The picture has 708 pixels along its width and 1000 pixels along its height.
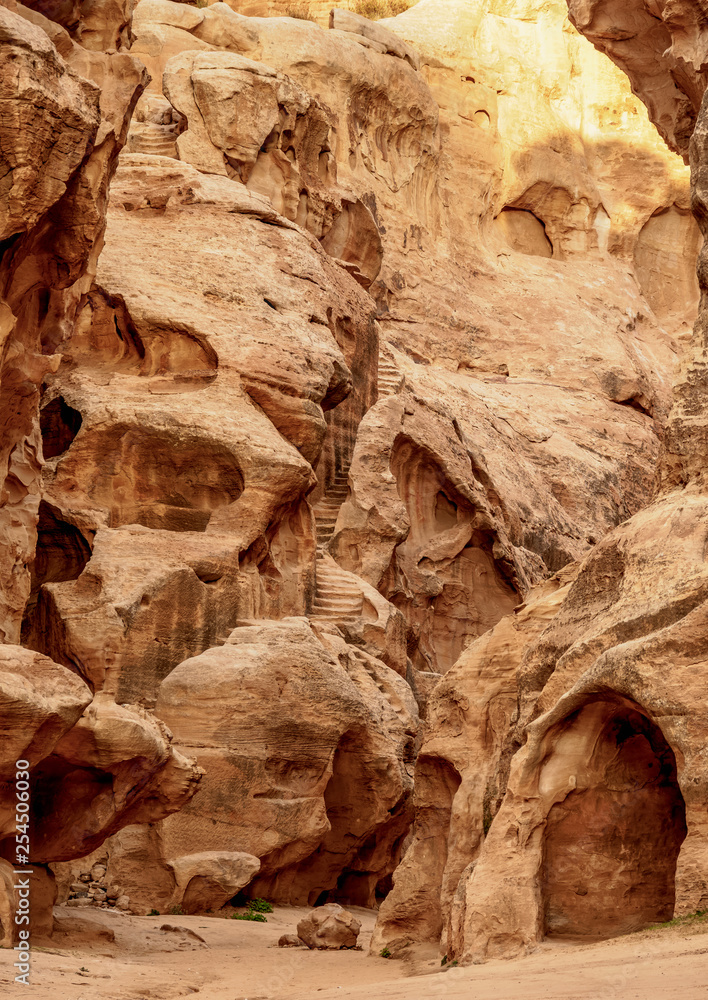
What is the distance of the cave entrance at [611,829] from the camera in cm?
1069

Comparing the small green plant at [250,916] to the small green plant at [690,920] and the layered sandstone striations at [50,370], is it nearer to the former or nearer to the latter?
the layered sandstone striations at [50,370]

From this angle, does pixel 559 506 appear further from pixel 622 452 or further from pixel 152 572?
pixel 152 572

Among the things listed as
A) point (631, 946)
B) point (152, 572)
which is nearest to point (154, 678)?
point (152, 572)

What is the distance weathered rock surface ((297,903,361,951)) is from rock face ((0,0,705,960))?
58 mm

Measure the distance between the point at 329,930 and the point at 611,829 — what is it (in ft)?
14.6

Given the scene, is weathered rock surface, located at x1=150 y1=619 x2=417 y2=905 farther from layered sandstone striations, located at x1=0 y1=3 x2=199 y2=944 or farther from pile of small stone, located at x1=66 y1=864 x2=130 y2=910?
layered sandstone striations, located at x1=0 y1=3 x2=199 y2=944

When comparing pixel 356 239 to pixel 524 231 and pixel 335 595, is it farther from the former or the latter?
pixel 524 231

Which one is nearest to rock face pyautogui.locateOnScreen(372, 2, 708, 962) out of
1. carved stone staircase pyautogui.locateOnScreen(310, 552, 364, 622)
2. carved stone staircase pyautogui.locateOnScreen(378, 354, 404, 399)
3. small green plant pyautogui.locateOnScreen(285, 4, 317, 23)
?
carved stone staircase pyautogui.locateOnScreen(310, 552, 364, 622)

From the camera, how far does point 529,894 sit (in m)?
10.4

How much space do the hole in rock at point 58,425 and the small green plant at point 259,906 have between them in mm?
7204

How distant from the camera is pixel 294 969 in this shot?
1240 centimetres

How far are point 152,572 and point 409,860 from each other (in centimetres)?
622

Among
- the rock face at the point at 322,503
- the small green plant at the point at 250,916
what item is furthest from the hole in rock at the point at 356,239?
the small green plant at the point at 250,916

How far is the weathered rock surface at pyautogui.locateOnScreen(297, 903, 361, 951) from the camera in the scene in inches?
555
